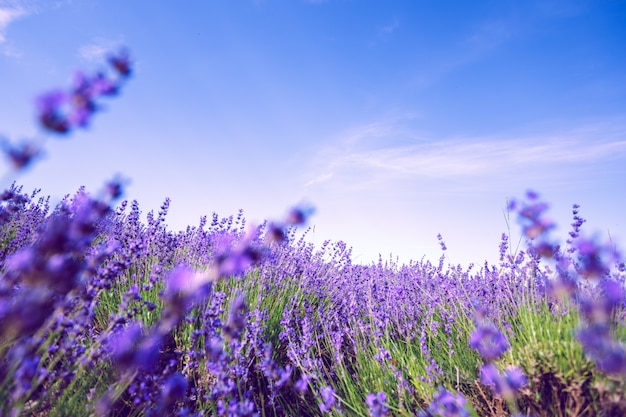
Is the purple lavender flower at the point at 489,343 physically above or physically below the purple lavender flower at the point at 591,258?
below

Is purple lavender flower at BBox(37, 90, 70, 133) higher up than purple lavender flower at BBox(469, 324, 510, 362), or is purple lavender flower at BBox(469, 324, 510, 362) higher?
purple lavender flower at BBox(37, 90, 70, 133)

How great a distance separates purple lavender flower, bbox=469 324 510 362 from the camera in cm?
164

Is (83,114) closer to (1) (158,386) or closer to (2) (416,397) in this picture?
(1) (158,386)

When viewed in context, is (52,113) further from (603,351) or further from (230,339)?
(603,351)

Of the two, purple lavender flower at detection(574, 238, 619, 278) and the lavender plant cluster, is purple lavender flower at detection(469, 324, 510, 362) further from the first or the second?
purple lavender flower at detection(574, 238, 619, 278)

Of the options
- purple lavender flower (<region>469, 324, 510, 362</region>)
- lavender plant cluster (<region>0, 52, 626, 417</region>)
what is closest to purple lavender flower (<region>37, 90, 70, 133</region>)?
lavender plant cluster (<region>0, 52, 626, 417</region>)

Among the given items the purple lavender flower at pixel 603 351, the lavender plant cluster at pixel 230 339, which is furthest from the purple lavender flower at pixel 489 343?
the purple lavender flower at pixel 603 351

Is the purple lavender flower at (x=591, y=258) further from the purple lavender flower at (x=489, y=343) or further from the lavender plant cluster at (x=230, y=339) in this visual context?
the purple lavender flower at (x=489, y=343)

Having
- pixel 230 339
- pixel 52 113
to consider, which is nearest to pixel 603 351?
pixel 230 339

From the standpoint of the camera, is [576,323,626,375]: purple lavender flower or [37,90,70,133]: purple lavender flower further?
[576,323,626,375]: purple lavender flower

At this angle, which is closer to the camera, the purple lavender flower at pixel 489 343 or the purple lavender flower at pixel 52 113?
the purple lavender flower at pixel 52 113

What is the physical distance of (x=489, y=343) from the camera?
180 cm

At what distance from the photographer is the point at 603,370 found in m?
1.29

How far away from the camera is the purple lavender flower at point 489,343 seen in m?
1.64
